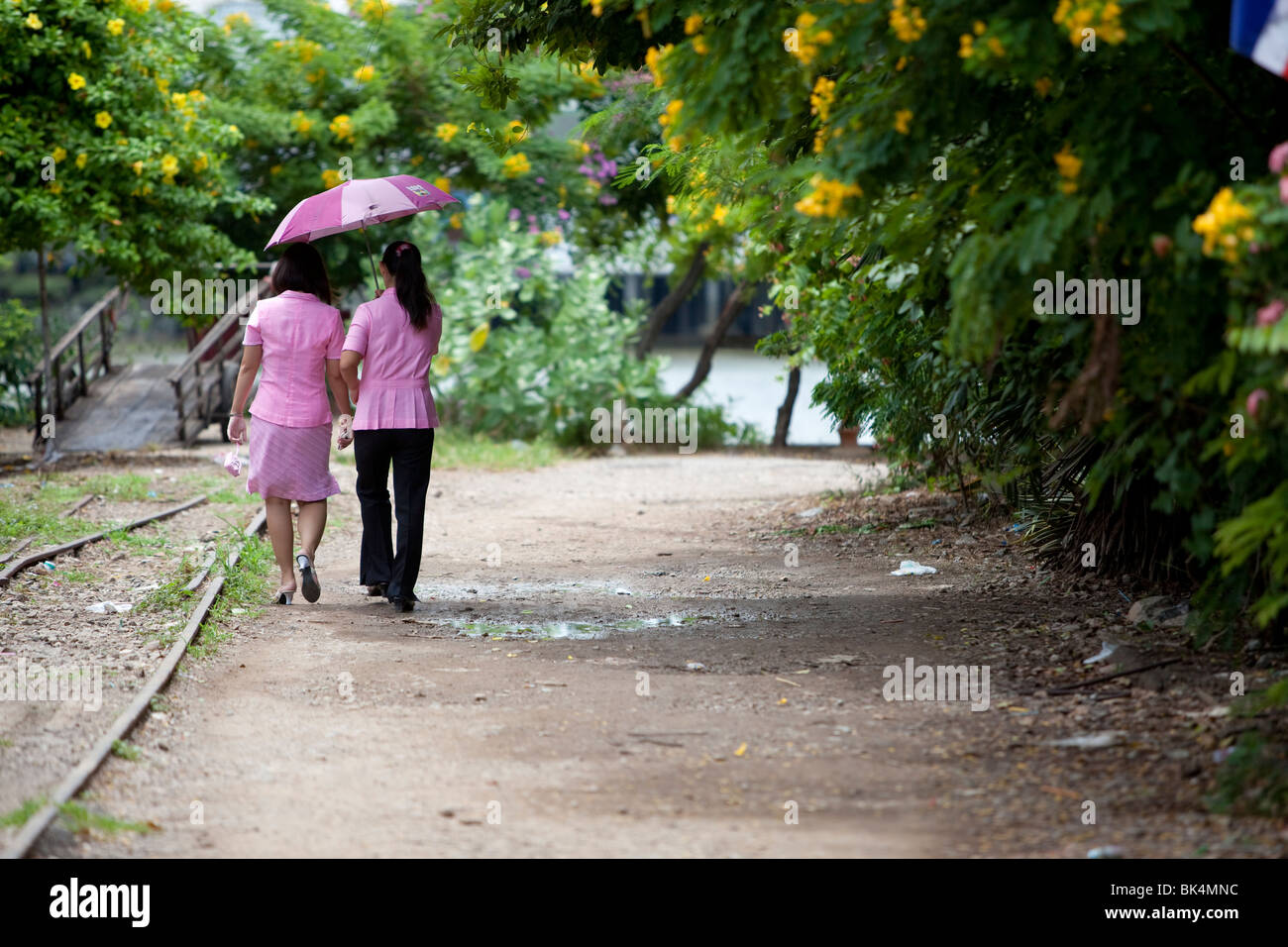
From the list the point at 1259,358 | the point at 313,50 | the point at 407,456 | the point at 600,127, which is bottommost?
the point at 407,456

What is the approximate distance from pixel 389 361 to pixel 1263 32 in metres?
4.81

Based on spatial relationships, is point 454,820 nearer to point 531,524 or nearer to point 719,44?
point 719,44

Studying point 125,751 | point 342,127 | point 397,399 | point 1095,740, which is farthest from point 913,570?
point 342,127

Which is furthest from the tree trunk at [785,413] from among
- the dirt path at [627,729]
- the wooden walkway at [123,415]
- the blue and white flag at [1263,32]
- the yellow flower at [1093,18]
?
the yellow flower at [1093,18]

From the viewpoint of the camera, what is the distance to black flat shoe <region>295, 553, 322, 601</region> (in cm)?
772

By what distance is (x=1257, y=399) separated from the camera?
4.06 metres

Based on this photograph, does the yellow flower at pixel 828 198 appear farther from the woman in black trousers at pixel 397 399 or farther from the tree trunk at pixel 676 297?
the tree trunk at pixel 676 297

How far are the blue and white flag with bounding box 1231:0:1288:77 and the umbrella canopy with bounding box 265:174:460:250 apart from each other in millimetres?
4588

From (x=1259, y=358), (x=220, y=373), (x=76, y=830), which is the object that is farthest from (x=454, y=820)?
(x=220, y=373)

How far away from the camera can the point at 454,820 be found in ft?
14.5

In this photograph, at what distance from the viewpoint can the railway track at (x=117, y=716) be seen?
4129 mm
